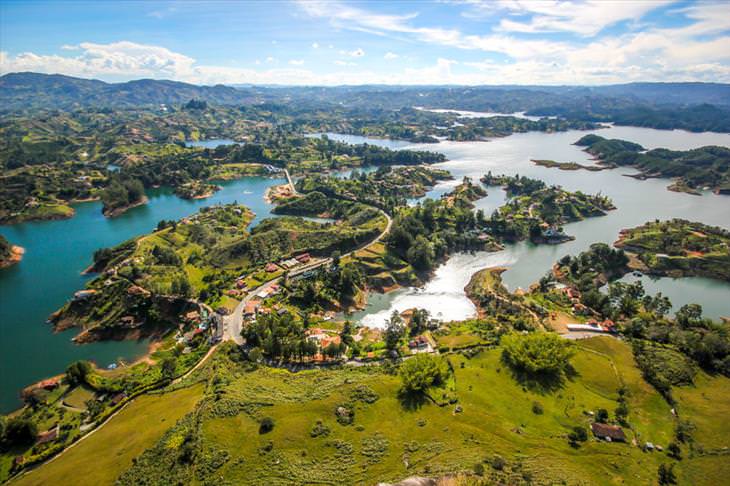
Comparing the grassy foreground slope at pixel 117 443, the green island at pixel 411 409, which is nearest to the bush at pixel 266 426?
the green island at pixel 411 409

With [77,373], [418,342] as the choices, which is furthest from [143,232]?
[418,342]

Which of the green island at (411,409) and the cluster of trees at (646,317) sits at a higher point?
the cluster of trees at (646,317)

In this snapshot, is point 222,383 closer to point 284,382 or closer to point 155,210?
point 284,382

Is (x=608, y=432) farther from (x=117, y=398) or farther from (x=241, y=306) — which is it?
(x=117, y=398)

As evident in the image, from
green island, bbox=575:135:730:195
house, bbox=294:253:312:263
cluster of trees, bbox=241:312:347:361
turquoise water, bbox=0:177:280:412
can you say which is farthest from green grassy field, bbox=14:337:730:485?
green island, bbox=575:135:730:195

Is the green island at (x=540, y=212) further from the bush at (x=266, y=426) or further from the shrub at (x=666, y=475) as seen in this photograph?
the bush at (x=266, y=426)

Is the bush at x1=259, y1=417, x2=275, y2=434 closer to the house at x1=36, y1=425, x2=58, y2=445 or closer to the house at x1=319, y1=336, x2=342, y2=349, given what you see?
the house at x1=319, y1=336, x2=342, y2=349
